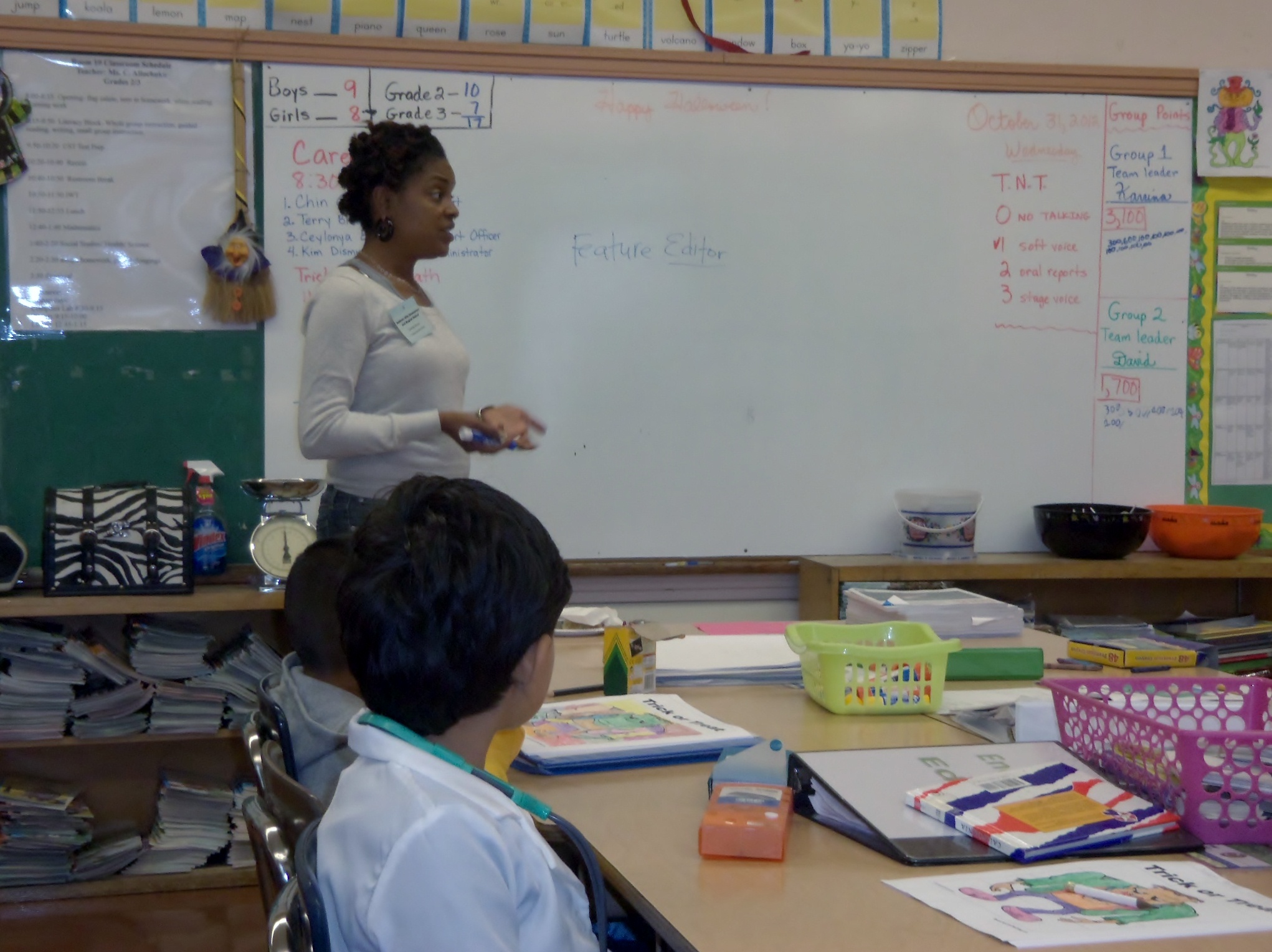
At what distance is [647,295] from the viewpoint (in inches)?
134

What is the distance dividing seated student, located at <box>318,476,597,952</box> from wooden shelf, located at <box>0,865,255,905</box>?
228cm

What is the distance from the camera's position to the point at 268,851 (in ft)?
3.37

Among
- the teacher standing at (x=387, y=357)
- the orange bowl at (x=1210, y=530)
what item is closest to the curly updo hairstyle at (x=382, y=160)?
the teacher standing at (x=387, y=357)

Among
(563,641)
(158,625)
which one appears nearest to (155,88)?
(158,625)

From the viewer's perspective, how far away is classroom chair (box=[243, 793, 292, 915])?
1.01 metres

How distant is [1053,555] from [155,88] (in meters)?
2.74

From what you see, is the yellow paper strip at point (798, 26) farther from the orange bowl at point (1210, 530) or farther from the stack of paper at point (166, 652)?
the stack of paper at point (166, 652)

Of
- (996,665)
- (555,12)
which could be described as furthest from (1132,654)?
(555,12)

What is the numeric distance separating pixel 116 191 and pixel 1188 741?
292 centimetres

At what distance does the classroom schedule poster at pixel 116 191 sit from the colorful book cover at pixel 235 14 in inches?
5.7

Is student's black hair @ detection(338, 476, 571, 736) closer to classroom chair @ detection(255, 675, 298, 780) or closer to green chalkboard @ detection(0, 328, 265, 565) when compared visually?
classroom chair @ detection(255, 675, 298, 780)

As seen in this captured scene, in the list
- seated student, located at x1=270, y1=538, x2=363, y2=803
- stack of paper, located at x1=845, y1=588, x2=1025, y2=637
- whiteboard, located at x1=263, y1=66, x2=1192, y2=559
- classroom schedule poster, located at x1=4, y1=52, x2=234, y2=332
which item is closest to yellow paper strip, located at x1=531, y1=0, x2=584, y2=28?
whiteboard, located at x1=263, y1=66, x2=1192, y2=559

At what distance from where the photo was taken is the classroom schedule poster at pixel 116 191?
10.2 ft

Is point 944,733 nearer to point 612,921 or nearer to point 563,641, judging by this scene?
point 612,921
